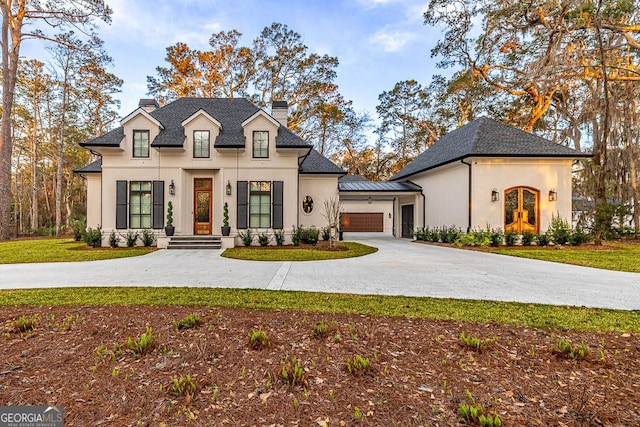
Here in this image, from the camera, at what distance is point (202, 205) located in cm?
1177

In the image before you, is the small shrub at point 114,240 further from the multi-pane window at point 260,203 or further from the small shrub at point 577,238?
the small shrub at point 577,238

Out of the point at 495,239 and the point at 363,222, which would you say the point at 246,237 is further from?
the point at 363,222

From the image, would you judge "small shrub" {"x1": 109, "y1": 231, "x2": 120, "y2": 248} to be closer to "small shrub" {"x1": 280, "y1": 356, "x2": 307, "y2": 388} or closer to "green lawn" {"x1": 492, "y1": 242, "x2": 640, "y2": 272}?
"small shrub" {"x1": 280, "y1": 356, "x2": 307, "y2": 388}

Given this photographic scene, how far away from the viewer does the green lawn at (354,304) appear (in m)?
3.36

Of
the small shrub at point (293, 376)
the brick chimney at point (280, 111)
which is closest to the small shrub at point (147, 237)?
the brick chimney at point (280, 111)

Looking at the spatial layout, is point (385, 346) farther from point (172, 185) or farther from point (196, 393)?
point (172, 185)

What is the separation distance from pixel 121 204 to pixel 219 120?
16.7ft

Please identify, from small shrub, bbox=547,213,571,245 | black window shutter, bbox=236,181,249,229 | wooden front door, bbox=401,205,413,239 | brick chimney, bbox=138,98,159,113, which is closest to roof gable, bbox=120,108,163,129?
brick chimney, bbox=138,98,159,113

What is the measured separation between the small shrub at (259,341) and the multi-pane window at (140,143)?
36.1ft

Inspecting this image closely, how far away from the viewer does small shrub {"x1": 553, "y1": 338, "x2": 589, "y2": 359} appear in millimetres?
2488

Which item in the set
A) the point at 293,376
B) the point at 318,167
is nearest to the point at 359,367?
the point at 293,376

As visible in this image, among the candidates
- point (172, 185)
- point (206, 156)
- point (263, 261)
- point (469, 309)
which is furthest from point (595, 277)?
point (172, 185)

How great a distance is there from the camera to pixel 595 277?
5.78 meters
